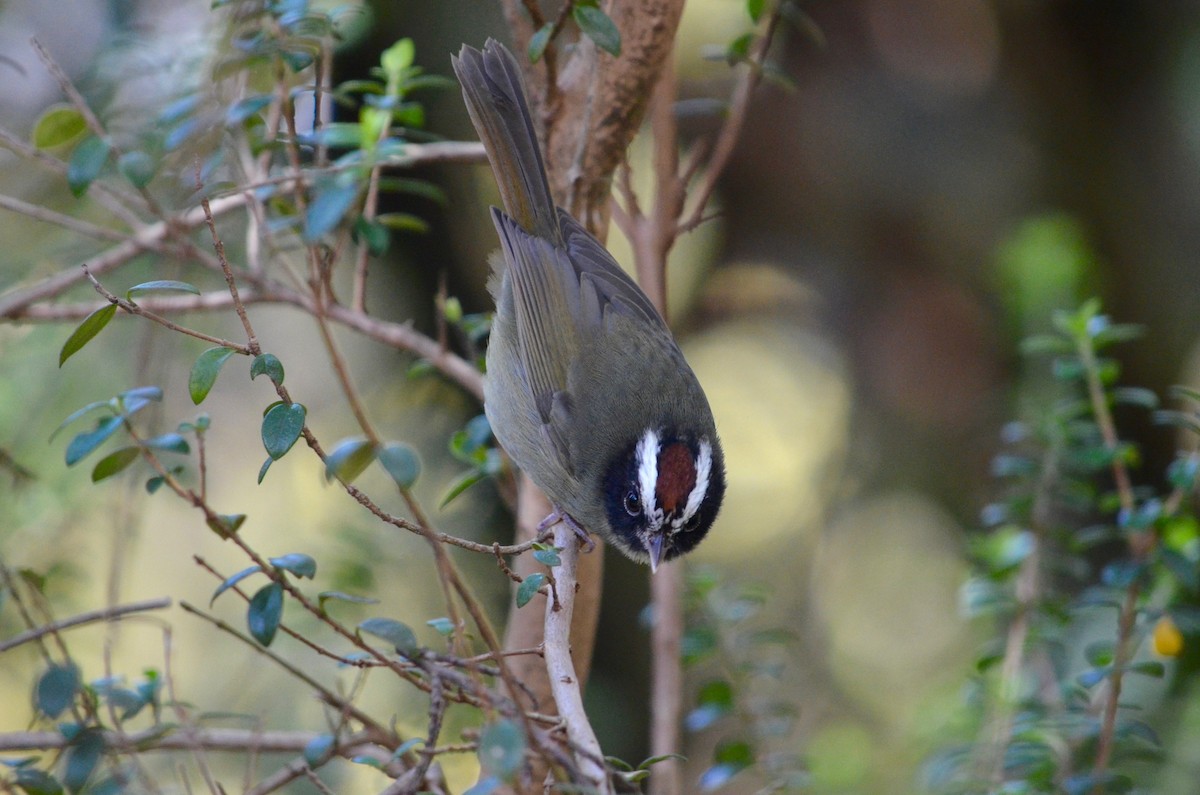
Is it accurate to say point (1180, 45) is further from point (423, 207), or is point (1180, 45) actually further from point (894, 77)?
point (423, 207)

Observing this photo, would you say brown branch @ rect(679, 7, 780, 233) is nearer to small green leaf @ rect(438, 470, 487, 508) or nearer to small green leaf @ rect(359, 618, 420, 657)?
small green leaf @ rect(438, 470, 487, 508)

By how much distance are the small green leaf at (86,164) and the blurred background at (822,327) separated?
180cm

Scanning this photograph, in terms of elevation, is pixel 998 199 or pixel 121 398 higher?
pixel 121 398

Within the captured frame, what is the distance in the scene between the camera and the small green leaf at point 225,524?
7.08ft

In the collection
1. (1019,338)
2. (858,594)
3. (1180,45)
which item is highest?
(1180,45)

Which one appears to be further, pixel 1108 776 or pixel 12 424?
pixel 12 424

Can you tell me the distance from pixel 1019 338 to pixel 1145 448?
→ 33.7 inches

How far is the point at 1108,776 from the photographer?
268 centimetres

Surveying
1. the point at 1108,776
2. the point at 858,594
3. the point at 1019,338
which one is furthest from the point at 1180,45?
the point at 1108,776

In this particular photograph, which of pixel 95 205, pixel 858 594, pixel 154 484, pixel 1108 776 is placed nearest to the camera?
pixel 154 484

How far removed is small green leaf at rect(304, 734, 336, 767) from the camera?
6.91 ft

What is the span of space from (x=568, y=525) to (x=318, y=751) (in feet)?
4.24

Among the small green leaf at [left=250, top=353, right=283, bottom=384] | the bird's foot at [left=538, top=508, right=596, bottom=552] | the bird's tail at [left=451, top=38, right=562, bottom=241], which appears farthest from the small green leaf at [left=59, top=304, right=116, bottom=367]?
the bird's tail at [left=451, top=38, right=562, bottom=241]

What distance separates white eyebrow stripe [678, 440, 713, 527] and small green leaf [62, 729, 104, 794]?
5.60ft
